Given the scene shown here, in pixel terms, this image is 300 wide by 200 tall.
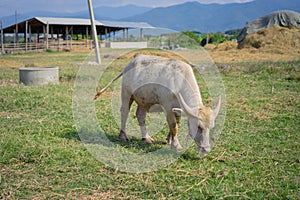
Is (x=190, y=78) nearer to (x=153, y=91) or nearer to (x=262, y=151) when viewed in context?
(x=153, y=91)

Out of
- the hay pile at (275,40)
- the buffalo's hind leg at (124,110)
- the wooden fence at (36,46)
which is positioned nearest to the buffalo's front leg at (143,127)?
the buffalo's hind leg at (124,110)

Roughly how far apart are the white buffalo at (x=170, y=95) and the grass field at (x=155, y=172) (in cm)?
47

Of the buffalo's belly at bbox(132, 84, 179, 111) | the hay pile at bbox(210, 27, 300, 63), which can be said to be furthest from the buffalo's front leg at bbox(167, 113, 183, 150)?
the hay pile at bbox(210, 27, 300, 63)

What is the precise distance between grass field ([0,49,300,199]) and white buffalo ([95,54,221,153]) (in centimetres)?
47

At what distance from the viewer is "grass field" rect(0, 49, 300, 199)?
14.1ft

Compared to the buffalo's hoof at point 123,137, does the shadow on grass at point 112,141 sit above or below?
below

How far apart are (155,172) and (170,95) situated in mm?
1238

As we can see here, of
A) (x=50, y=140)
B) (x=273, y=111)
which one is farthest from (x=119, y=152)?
(x=273, y=111)

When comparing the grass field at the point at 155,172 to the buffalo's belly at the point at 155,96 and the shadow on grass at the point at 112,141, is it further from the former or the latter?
the buffalo's belly at the point at 155,96

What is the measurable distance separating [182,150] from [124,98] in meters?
1.41

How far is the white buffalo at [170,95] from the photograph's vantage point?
5008 millimetres

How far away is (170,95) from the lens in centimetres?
545

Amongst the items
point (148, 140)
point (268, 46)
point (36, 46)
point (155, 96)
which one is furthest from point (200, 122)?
point (36, 46)

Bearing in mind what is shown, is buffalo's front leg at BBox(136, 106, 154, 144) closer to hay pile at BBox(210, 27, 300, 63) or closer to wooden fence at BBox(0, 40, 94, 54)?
hay pile at BBox(210, 27, 300, 63)
